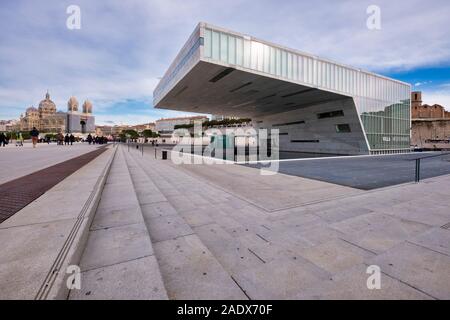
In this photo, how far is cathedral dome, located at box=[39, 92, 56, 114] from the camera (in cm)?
15931

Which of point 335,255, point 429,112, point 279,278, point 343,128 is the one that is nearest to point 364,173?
point 335,255

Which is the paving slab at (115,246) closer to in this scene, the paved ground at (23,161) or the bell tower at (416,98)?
the paved ground at (23,161)

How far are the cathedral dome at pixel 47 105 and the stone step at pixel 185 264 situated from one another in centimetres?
21026

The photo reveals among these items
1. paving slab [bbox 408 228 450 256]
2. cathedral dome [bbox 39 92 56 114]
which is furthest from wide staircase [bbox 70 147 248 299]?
cathedral dome [bbox 39 92 56 114]

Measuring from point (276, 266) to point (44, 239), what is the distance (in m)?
3.56

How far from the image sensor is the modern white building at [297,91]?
23.2 metres

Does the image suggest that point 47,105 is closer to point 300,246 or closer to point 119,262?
point 119,262

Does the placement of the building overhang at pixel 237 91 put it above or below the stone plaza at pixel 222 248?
above

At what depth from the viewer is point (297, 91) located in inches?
1176

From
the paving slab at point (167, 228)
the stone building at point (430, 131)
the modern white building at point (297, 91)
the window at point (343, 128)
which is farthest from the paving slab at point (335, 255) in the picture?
the stone building at point (430, 131)

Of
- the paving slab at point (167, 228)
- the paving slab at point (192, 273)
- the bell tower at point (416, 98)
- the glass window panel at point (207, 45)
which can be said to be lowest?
the paving slab at point (192, 273)

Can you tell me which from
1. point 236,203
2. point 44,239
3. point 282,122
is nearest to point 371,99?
point 282,122

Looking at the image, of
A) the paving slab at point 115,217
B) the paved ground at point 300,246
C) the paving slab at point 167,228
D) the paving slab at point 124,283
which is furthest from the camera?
the paving slab at point 115,217
